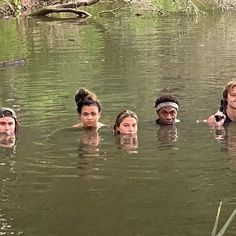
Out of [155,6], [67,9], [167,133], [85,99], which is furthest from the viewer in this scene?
[67,9]

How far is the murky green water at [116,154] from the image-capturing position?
687 centimetres

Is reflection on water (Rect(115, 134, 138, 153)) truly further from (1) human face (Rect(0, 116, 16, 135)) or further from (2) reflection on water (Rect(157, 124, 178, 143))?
(1) human face (Rect(0, 116, 16, 135))

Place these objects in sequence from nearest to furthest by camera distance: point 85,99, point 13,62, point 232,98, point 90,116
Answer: point 85,99 < point 90,116 < point 232,98 < point 13,62

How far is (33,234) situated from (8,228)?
0.33 m

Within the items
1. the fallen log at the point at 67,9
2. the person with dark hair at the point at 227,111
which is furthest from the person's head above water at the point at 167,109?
the fallen log at the point at 67,9

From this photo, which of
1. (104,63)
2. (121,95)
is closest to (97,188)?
(121,95)

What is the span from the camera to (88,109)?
1120 centimetres

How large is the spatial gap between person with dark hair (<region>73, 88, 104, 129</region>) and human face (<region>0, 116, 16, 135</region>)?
110cm

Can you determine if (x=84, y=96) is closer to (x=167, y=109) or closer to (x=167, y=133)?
(x=167, y=109)

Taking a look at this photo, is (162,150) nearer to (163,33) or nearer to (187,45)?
(187,45)

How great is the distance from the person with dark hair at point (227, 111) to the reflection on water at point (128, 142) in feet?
4.70

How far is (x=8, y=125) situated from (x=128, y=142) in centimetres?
200

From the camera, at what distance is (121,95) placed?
46.2 feet

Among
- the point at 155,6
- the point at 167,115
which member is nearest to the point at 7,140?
the point at 167,115
